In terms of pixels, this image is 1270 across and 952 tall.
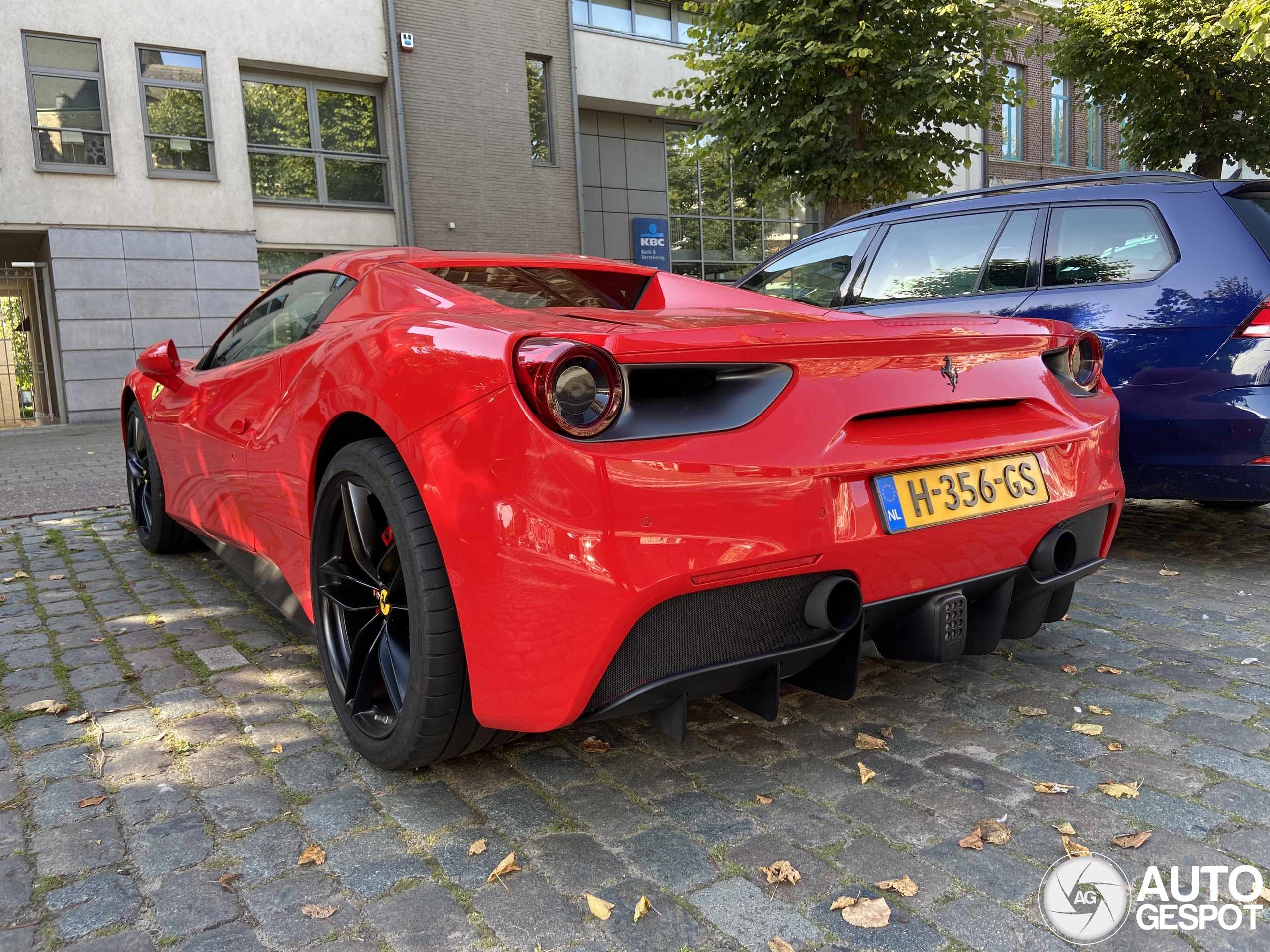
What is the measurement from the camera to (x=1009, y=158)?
24.6m

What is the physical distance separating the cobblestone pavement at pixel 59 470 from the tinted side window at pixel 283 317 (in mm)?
3303

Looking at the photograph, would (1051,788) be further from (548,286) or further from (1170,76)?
(1170,76)

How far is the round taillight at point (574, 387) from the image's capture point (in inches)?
68.9

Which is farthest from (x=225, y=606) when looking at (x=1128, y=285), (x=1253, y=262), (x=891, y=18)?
(x=891, y=18)

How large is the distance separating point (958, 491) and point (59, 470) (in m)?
8.82

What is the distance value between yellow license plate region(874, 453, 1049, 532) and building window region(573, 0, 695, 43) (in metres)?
18.0

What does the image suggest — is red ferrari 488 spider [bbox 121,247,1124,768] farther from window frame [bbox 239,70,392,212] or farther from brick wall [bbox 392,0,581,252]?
brick wall [bbox 392,0,581,252]

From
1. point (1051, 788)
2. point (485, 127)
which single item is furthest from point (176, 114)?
point (1051, 788)

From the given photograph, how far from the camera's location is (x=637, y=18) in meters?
19.1

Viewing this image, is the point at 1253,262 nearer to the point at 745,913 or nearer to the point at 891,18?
the point at 745,913

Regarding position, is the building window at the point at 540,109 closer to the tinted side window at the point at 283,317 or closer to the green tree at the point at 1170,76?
the green tree at the point at 1170,76

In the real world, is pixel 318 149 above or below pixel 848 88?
above

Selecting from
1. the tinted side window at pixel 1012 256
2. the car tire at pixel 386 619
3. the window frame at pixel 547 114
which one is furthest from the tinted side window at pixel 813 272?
the window frame at pixel 547 114

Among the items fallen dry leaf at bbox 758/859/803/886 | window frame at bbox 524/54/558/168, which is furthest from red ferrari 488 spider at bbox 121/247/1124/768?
window frame at bbox 524/54/558/168
